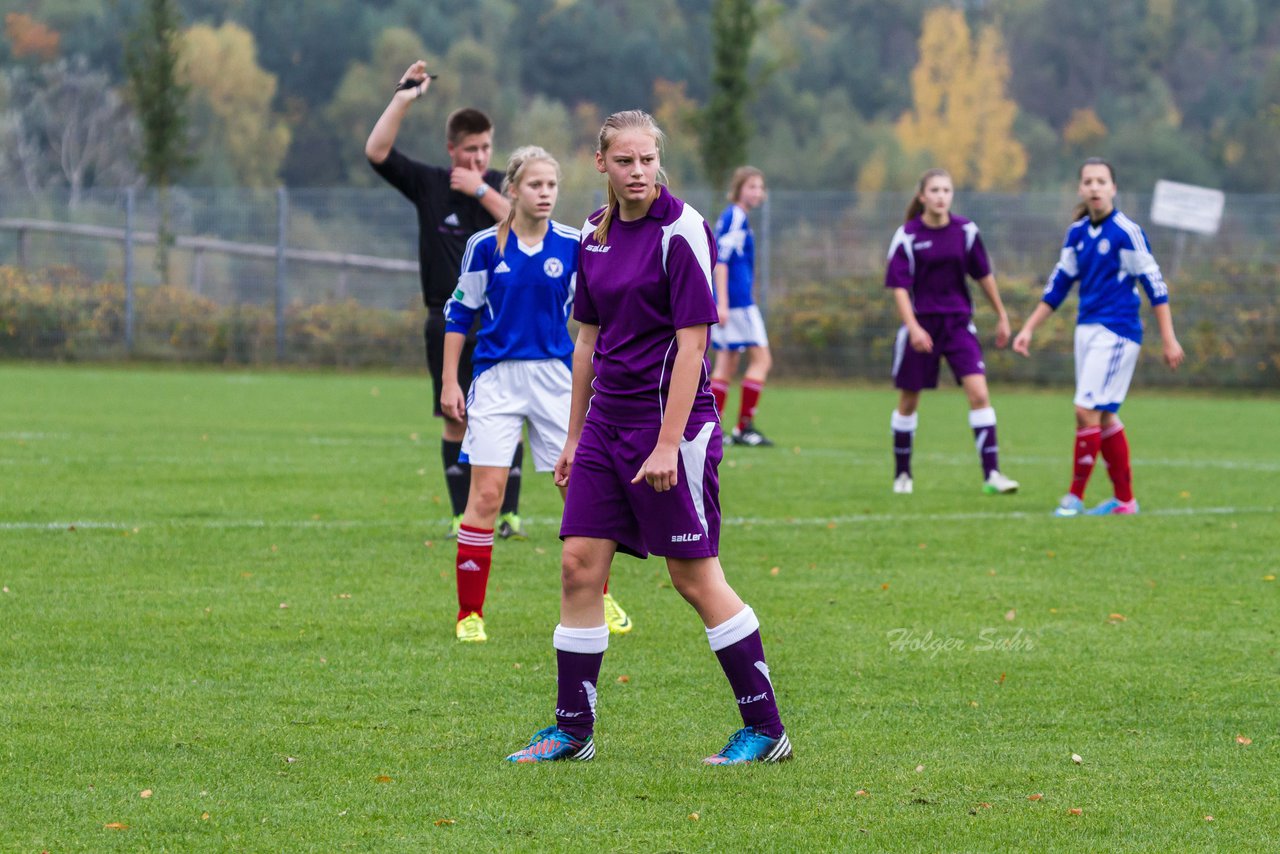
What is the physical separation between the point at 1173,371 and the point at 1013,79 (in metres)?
82.0

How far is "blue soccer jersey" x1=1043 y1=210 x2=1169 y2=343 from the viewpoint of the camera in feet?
34.3

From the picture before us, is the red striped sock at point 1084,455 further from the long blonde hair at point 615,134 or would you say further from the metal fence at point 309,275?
the metal fence at point 309,275

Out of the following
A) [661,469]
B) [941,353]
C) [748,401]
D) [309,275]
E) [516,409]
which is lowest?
[309,275]

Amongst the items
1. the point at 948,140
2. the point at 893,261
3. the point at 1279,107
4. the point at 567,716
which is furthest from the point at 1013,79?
the point at 567,716

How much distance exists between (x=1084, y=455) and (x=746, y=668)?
6.26 m

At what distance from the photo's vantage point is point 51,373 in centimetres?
2422

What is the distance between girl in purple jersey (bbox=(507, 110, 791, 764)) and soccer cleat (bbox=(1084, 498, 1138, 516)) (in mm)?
6075

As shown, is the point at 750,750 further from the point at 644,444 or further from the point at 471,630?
the point at 471,630

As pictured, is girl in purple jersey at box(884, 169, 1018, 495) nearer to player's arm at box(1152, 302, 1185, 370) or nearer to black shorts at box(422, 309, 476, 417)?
player's arm at box(1152, 302, 1185, 370)

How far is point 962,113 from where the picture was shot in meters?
93.1

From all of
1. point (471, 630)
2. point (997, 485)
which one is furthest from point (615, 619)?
point (997, 485)

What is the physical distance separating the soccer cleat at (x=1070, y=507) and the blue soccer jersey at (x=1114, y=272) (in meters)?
1.04

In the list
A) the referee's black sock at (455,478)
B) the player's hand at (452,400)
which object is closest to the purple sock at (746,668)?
the player's hand at (452,400)

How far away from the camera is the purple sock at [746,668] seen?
4934 millimetres
